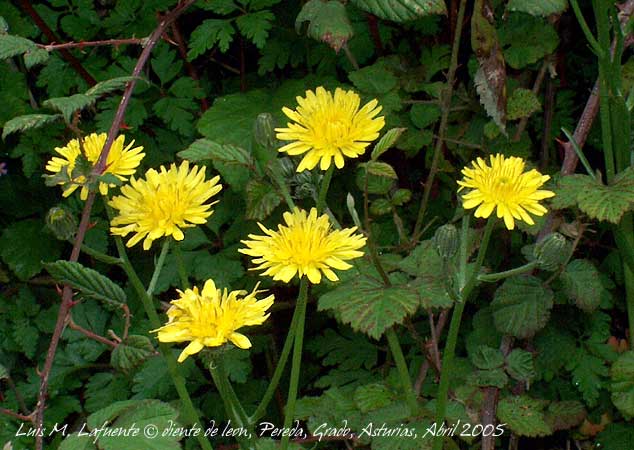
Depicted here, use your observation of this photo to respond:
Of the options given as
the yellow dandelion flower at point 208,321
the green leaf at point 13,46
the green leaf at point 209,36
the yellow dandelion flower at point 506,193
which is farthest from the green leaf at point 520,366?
the green leaf at point 13,46

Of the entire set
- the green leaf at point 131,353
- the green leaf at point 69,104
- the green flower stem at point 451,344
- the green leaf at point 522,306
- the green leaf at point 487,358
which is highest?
the green leaf at point 69,104

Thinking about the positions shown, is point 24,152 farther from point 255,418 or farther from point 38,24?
point 255,418

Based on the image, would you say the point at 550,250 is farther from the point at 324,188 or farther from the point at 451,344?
the point at 324,188

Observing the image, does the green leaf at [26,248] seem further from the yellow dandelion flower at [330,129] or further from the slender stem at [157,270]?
the yellow dandelion flower at [330,129]

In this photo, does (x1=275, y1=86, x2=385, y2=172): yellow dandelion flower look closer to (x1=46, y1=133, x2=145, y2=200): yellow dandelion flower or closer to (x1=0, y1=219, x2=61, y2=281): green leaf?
(x1=46, y1=133, x2=145, y2=200): yellow dandelion flower

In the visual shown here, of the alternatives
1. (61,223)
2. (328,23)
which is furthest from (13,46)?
(328,23)

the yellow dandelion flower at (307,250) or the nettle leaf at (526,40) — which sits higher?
the nettle leaf at (526,40)

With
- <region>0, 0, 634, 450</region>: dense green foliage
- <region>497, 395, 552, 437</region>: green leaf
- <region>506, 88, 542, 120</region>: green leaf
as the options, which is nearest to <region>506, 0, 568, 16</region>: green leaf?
<region>0, 0, 634, 450</region>: dense green foliage
